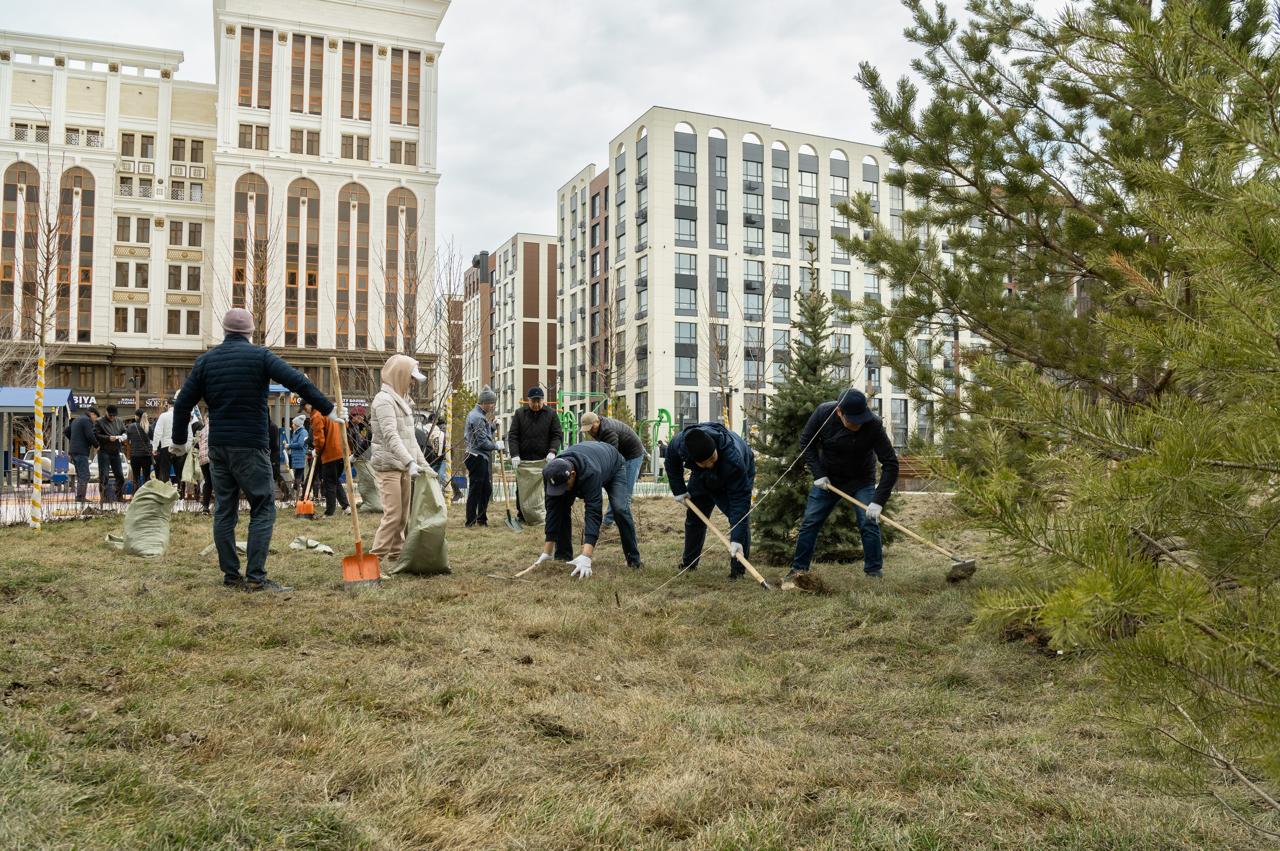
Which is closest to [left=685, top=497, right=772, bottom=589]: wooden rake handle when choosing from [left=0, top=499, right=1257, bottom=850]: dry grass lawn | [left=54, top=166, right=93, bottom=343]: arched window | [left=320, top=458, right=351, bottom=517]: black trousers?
[left=0, top=499, right=1257, bottom=850]: dry grass lawn

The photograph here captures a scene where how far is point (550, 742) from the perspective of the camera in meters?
3.33

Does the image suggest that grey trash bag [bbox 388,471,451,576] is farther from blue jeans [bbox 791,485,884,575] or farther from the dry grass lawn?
blue jeans [bbox 791,485,884,575]

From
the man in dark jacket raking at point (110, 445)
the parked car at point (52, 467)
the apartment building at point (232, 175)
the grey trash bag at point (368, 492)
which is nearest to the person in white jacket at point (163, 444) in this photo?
the man in dark jacket raking at point (110, 445)

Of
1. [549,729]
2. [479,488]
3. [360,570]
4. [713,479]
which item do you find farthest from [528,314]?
[549,729]

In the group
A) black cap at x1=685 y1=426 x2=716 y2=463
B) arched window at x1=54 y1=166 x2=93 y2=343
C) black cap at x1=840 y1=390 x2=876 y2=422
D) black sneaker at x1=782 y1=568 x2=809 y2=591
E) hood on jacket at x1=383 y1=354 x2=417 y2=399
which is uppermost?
arched window at x1=54 y1=166 x2=93 y2=343

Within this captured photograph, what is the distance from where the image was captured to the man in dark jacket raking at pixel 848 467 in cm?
693

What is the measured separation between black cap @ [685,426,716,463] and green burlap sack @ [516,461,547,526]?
4210 millimetres

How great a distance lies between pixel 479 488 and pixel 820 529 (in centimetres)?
575

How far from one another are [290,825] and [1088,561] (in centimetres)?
220

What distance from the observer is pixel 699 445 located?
7191 millimetres

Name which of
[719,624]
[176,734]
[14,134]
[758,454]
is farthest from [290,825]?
[14,134]

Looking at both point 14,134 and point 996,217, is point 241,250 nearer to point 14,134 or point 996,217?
point 14,134

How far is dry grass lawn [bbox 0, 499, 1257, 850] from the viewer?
255 cm

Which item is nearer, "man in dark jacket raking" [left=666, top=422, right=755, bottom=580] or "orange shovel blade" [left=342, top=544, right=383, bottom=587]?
"orange shovel blade" [left=342, top=544, right=383, bottom=587]
